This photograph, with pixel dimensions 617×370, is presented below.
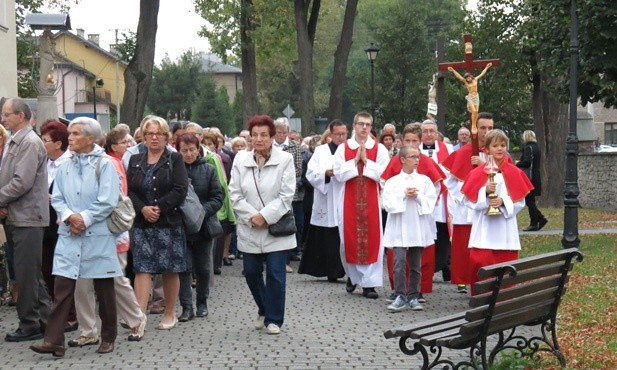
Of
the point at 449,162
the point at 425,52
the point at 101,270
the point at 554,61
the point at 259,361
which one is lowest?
the point at 259,361

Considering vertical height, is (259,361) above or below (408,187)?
below

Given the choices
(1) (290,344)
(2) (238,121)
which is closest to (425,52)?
(2) (238,121)

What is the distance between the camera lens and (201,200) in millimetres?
12359

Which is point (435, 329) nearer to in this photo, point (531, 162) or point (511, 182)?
point (511, 182)

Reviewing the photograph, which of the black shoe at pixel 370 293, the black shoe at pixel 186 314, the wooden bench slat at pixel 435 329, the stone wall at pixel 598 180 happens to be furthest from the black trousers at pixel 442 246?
the stone wall at pixel 598 180

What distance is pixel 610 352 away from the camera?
935 cm

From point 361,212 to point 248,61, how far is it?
20.7m

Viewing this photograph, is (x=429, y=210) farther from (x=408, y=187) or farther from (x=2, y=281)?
(x=2, y=281)

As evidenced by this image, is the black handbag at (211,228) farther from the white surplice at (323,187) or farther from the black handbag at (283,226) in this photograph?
the white surplice at (323,187)

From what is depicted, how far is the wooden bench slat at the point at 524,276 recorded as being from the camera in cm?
776

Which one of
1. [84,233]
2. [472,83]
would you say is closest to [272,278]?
[84,233]

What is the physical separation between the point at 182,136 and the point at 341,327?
2.63m

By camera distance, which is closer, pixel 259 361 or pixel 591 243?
pixel 259 361

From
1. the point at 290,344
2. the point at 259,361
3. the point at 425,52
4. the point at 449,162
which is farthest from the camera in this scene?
the point at 425,52
